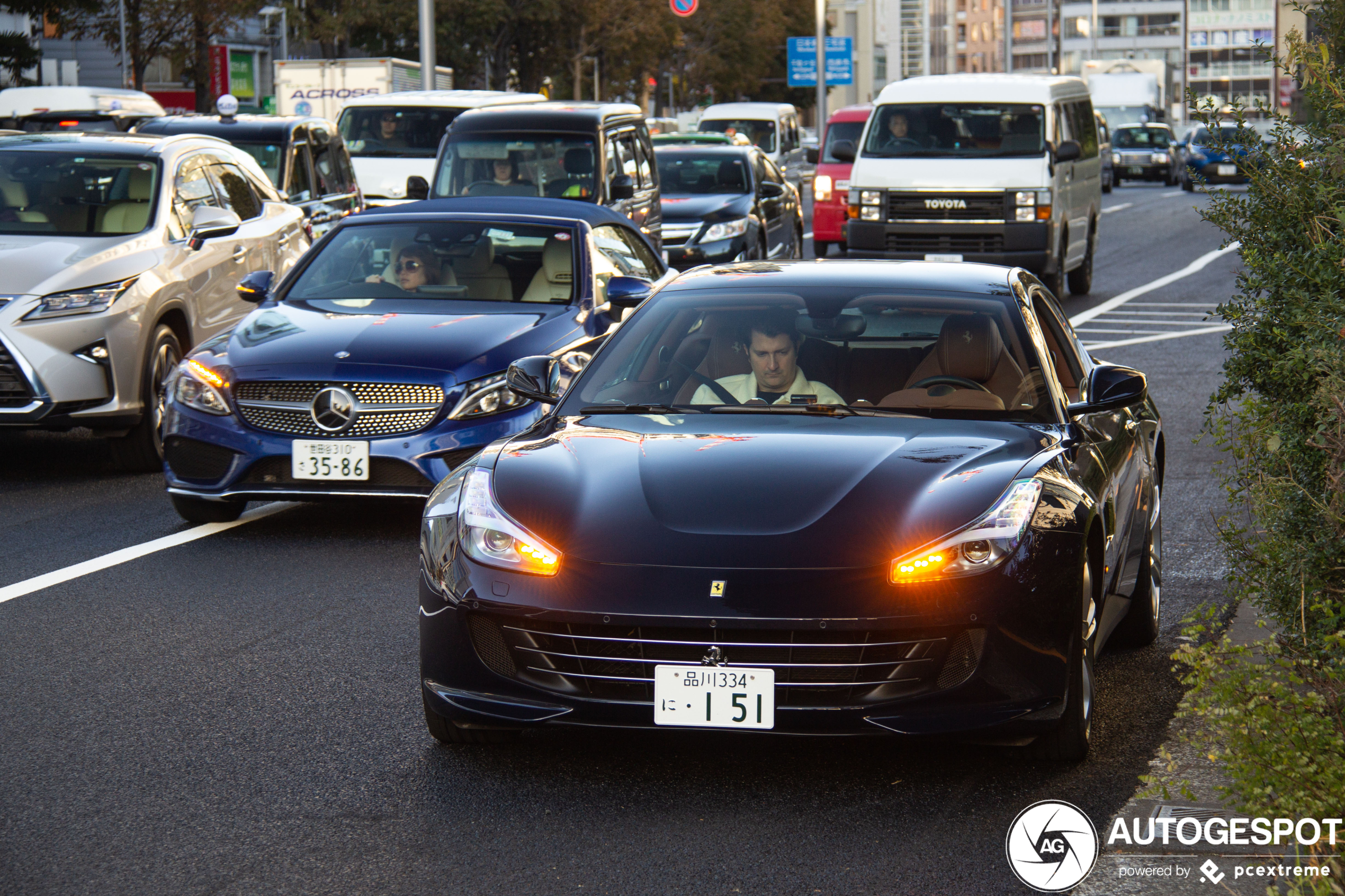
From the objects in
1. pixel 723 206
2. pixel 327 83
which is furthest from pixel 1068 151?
pixel 327 83

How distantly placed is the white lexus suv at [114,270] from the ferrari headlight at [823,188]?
14667 millimetres

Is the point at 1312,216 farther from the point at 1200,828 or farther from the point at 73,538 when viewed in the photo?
the point at 73,538

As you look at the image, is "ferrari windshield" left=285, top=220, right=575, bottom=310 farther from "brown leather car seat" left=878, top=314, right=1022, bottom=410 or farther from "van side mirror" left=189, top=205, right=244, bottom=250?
"brown leather car seat" left=878, top=314, right=1022, bottom=410

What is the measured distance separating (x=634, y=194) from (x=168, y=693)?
12.2m

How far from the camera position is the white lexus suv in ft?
33.0

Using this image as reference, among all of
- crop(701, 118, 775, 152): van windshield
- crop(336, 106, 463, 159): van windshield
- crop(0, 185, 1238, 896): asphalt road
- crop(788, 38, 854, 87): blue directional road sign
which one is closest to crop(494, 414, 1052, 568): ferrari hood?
crop(0, 185, 1238, 896): asphalt road

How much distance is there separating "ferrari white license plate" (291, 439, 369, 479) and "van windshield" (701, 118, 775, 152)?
35.6 metres

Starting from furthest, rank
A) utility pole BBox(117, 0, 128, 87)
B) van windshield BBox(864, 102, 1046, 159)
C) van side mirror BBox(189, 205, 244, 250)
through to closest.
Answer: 1. utility pole BBox(117, 0, 128, 87)
2. van windshield BBox(864, 102, 1046, 159)
3. van side mirror BBox(189, 205, 244, 250)

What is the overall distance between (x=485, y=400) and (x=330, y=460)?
2.41ft

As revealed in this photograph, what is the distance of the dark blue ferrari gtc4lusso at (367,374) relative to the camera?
838cm

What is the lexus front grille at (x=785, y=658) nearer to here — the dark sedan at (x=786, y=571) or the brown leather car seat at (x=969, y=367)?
the dark sedan at (x=786, y=571)

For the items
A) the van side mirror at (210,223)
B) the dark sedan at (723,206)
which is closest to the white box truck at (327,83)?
the dark sedan at (723,206)

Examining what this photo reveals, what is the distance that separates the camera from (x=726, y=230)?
21.2 metres

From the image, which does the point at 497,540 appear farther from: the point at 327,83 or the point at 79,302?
the point at 327,83
